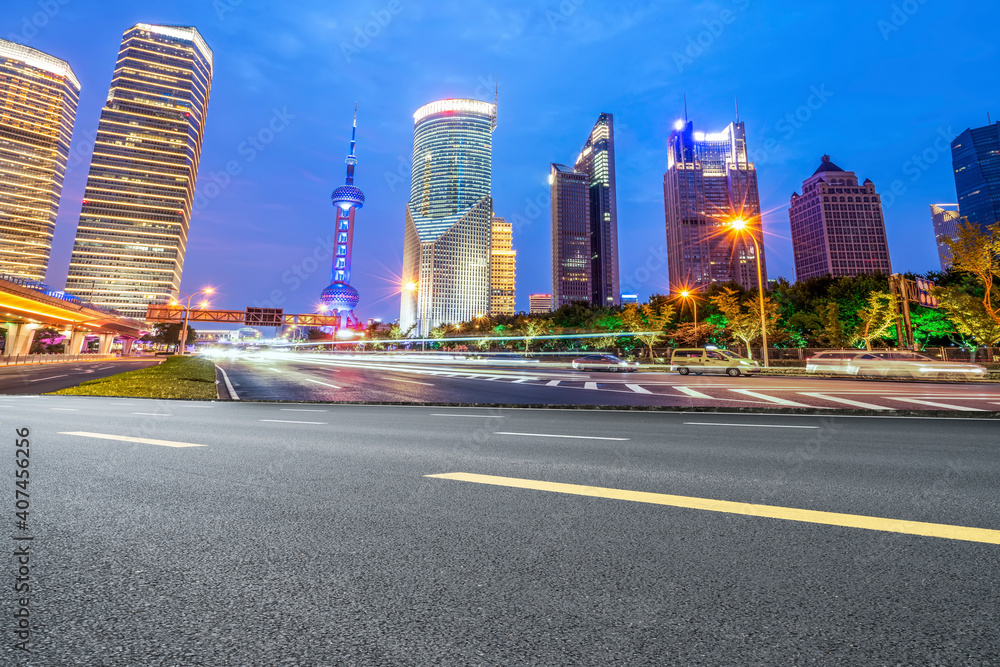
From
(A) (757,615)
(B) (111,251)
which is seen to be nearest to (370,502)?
(A) (757,615)

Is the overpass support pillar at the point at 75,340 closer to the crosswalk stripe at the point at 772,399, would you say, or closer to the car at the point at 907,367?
the crosswalk stripe at the point at 772,399

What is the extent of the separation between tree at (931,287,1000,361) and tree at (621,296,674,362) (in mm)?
30037

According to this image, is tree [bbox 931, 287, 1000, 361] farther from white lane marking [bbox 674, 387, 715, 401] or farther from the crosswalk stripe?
white lane marking [bbox 674, 387, 715, 401]

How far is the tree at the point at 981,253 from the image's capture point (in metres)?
29.4

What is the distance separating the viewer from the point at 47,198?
172125 millimetres

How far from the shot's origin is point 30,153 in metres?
173

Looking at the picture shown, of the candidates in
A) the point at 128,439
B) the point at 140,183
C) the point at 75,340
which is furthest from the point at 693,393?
the point at 140,183

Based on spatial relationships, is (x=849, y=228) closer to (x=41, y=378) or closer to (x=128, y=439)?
(x=128, y=439)

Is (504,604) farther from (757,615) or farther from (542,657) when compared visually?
(757,615)

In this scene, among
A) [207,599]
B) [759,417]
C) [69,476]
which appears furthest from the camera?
[759,417]

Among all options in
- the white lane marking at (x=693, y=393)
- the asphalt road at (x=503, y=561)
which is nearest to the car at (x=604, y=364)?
the white lane marking at (x=693, y=393)

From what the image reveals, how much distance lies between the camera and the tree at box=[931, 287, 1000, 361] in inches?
1201

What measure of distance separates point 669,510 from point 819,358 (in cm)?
3134

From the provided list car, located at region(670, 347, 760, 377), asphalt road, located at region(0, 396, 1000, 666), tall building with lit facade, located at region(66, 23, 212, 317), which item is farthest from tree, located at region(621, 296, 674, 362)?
tall building with lit facade, located at region(66, 23, 212, 317)
